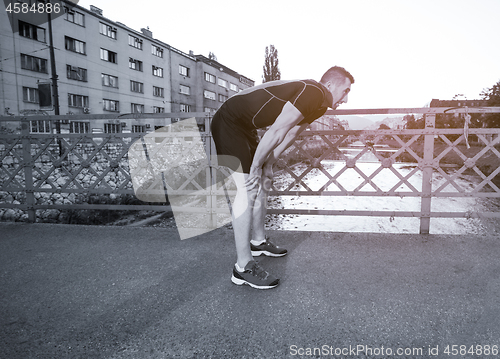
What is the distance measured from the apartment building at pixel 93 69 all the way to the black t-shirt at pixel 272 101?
17.4 meters

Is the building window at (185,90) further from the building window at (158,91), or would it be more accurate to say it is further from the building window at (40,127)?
the building window at (40,127)

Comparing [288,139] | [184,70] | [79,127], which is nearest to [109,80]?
[79,127]

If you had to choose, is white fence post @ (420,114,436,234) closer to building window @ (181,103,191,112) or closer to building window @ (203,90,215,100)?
building window @ (181,103,191,112)

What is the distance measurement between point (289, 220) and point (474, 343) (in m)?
4.15

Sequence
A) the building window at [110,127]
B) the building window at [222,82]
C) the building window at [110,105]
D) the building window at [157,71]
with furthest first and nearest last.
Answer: the building window at [222,82]
the building window at [157,71]
the building window at [110,127]
the building window at [110,105]

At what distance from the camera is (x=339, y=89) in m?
2.50

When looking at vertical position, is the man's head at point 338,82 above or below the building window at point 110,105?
below

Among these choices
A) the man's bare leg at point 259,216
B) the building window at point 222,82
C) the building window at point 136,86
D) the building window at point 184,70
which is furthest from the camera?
the building window at point 222,82

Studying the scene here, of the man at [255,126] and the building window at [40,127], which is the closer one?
the man at [255,126]

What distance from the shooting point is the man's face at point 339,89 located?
2.48 m

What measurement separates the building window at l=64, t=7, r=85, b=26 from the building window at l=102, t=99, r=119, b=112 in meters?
7.64

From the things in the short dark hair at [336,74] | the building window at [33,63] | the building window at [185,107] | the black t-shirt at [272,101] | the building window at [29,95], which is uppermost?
the building window at [33,63]

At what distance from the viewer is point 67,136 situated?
4227 mm

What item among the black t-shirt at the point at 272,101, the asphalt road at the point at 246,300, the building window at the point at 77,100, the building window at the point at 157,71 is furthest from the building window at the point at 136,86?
the black t-shirt at the point at 272,101
